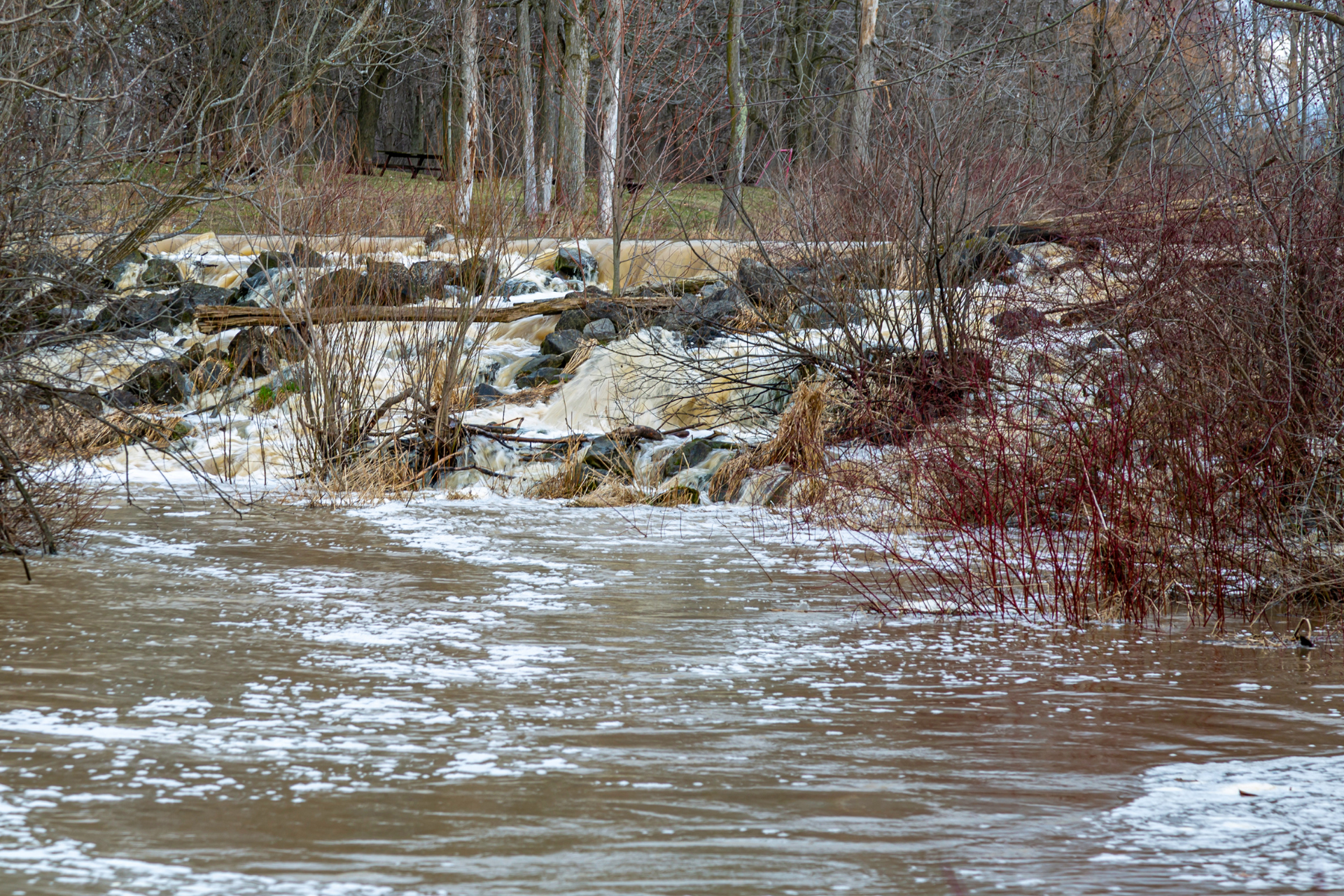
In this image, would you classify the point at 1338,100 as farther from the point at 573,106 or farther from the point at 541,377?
the point at 573,106

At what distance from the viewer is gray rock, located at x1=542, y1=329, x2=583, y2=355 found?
15.2m

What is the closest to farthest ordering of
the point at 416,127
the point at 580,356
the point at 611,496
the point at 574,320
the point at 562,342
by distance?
1. the point at 611,496
2. the point at 580,356
3. the point at 562,342
4. the point at 574,320
5. the point at 416,127

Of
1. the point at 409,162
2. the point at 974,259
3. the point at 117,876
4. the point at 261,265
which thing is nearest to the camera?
the point at 117,876

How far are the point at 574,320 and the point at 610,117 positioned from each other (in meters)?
8.06

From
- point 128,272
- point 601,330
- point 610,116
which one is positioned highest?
point 610,116

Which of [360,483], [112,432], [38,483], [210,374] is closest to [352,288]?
[360,483]

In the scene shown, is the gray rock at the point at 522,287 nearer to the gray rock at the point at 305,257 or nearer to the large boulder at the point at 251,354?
the large boulder at the point at 251,354

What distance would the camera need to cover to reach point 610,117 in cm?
2273

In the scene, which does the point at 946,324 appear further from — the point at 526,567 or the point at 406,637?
the point at 406,637

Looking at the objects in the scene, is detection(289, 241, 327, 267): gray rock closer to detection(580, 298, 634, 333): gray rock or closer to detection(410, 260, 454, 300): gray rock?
detection(410, 260, 454, 300): gray rock

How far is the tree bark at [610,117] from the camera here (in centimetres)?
1559

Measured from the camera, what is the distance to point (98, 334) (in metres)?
7.02

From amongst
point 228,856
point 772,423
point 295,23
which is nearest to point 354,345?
point 295,23

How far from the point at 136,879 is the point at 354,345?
327 inches
